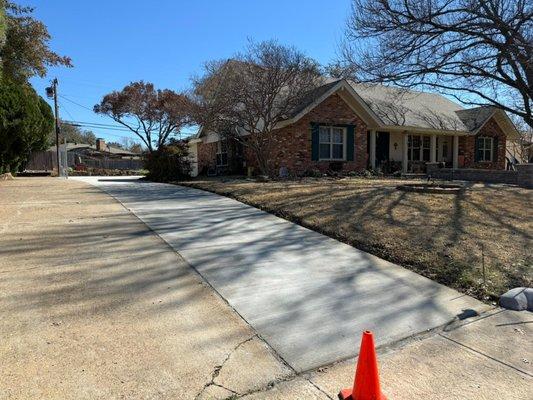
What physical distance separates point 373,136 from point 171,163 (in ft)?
32.1

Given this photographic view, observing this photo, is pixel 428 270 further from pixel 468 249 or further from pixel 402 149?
pixel 402 149

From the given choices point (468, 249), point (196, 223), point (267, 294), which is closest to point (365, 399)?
point (267, 294)

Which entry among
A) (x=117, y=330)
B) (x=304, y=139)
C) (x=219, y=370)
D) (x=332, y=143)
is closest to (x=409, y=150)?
(x=332, y=143)

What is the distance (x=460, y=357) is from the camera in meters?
3.38

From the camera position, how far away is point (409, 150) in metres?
23.5

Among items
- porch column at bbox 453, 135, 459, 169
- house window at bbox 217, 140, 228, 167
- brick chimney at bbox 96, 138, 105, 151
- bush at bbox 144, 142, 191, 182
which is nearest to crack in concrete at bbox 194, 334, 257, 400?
bush at bbox 144, 142, 191, 182

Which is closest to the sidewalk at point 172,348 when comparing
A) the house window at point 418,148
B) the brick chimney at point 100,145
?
the house window at point 418,148

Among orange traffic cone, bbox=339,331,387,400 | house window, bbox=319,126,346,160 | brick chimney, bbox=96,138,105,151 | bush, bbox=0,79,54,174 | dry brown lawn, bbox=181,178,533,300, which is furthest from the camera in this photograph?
brick chimney, bbox=96,138,105,151

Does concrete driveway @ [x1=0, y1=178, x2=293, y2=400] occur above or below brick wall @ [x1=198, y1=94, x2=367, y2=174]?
below

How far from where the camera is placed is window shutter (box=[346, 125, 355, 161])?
66.7 ft

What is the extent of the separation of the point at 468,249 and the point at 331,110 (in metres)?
14.3

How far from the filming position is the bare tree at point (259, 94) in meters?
15.9

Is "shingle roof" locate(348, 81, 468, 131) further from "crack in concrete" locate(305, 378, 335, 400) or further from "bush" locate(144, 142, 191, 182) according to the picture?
"crack in concrete" locate(305, 378, 335, 400)

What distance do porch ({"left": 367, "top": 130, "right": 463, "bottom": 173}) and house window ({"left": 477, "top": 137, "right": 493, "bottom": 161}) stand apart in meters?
1.60
